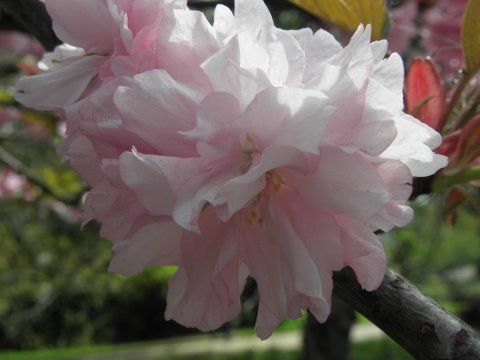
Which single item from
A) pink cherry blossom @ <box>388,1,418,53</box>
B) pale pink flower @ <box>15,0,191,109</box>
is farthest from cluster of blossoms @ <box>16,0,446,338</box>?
pink cherry blossom @ <box>388,1,418,53</box>

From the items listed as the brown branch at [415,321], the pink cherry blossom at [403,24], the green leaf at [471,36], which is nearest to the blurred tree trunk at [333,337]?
the pink cherry blossom at [403,24]

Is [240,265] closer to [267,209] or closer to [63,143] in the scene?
[267,209]

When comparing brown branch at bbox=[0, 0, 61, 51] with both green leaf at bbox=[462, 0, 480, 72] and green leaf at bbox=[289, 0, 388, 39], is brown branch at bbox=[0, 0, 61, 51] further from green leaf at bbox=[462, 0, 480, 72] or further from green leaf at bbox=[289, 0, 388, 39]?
green leaf at bbox=[462, 0, 480, 72]

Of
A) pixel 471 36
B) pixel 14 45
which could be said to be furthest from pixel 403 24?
pixel 14 45

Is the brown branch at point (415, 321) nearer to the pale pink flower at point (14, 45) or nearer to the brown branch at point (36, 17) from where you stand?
the brown branch at point (36, 17)

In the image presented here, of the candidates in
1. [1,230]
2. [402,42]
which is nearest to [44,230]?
[1,230]

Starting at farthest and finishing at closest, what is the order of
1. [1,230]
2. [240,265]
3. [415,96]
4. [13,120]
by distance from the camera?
[1,230] → [13,120] → [415,96] → [240,265]
